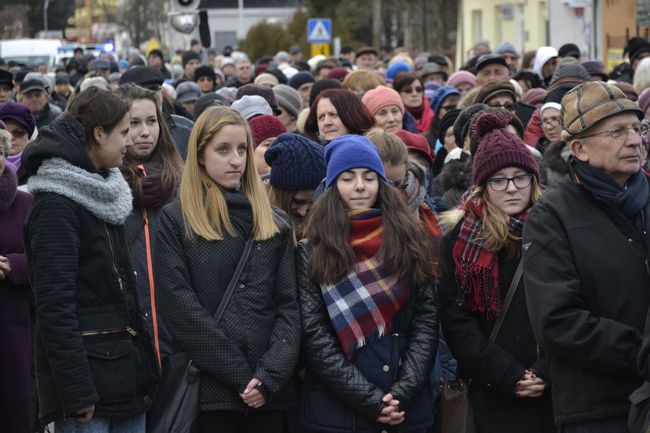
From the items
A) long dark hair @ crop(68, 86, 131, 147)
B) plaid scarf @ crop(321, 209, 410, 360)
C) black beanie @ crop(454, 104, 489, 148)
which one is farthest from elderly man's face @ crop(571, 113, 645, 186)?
black beanie @ crop(454, 104, 489, 148)

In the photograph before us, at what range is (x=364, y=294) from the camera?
231 inches

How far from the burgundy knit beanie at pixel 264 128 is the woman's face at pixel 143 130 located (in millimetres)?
1309

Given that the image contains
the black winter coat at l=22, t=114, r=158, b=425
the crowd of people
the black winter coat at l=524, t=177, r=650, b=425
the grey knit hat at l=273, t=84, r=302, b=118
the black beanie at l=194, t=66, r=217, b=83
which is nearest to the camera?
the black winter coat at l=524, t=177, r=650, b=425

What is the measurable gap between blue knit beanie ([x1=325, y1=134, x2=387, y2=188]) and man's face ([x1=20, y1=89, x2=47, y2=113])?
798cm

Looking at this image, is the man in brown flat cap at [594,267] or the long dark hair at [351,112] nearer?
the man in brown flat cap at [594,267]

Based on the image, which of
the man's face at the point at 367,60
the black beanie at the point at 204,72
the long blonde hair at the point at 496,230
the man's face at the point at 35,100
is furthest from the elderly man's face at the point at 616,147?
the man's face at the point at 367,60

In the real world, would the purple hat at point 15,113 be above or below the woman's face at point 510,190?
above

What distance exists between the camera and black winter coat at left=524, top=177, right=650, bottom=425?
16.0ft

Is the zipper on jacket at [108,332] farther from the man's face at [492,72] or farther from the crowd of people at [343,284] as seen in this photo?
the man's face at [492,72]

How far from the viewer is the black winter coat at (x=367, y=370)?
5789 mm

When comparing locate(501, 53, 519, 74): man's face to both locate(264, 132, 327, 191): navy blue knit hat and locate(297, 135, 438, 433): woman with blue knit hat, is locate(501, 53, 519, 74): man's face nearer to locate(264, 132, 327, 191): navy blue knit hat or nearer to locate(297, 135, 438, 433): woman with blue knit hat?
locate(264, 132, 327, 191): navy blue knit hat

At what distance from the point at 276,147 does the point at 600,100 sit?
2277 mm

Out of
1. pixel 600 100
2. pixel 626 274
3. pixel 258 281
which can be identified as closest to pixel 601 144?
pixel 600 100

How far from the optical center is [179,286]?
19.2ft
